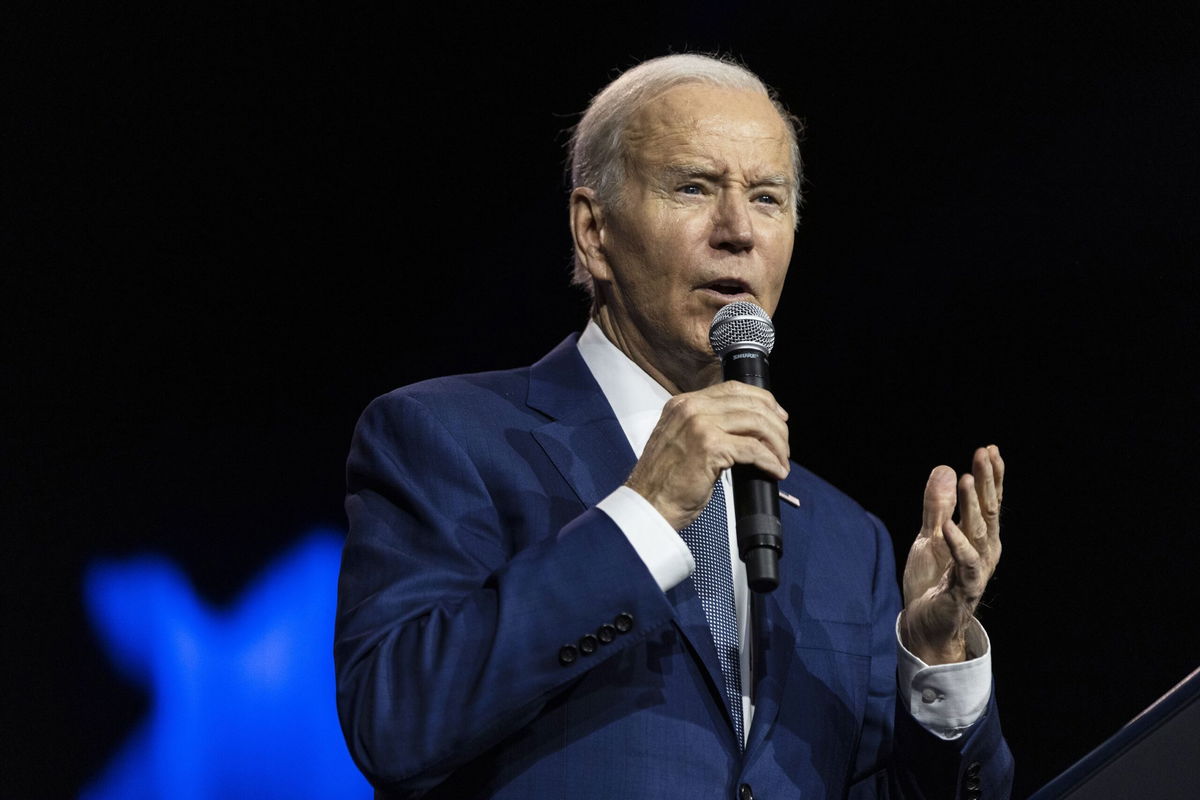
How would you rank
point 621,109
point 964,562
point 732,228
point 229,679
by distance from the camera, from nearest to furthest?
point 964,562, point 732,228, point 621,109, point 229,679

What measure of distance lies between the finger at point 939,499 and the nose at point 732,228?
0.46 metres

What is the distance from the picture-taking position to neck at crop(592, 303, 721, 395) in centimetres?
195

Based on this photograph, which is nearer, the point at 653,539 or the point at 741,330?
the point at 653,539

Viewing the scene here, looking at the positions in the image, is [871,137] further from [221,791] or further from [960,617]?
[221,791]

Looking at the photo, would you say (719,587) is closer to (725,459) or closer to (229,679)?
(725,459)

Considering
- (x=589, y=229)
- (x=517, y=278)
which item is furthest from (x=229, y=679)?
(x=589, y=229)

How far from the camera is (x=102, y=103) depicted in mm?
3008

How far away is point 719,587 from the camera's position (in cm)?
172

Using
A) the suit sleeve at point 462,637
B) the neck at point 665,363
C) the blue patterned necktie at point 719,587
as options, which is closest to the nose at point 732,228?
the neck at point 665,363

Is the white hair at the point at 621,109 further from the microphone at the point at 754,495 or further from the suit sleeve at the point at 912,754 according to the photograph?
the suit sleeve at the point at 912,754

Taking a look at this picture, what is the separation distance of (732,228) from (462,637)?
797mm

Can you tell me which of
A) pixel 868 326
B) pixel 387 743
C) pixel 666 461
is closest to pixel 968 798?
pixel 666 461

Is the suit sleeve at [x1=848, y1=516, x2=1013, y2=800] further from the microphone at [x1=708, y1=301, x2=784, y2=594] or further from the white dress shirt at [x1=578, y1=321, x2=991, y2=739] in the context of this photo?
the microphone at [x1=708, y1=301, x2=784, y2=594]

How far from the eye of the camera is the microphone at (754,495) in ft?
4.46
